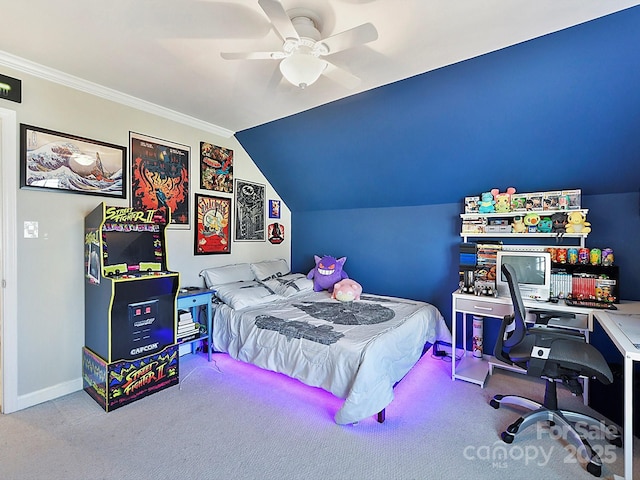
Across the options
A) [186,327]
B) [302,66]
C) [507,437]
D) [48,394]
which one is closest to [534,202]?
[507,437]

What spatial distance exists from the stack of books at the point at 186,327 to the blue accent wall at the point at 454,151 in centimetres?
206

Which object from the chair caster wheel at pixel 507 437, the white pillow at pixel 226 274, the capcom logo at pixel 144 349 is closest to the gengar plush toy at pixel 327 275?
the white pillow at pixel 226 274

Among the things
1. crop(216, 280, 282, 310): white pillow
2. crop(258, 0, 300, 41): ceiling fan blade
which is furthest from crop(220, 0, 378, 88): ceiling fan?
crop(216, 280, 282, 310): white pillow

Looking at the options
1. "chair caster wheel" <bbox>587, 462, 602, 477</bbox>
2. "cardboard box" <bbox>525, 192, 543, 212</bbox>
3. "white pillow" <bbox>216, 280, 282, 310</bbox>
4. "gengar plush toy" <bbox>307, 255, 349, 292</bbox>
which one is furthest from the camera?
"gengar plush toy" <bbox>307, 255, 349, 292</bbox>

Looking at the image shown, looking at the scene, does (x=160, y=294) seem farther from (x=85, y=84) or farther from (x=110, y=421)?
(x=85, y=84)

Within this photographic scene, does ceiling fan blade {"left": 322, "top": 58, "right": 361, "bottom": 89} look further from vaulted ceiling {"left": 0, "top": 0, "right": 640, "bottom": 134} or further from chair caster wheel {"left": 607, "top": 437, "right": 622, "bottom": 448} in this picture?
chair caster wheel {"left": 607, "top": 437, "right": 622, "bottom": 448}

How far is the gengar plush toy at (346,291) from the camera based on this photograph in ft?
11.3

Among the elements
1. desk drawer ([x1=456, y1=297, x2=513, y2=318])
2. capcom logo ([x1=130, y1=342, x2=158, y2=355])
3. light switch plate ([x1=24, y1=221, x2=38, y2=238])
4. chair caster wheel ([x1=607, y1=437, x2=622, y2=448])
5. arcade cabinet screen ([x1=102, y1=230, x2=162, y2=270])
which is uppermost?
light switch plate ([x1=24, y1=221, x2=38, y2=238])

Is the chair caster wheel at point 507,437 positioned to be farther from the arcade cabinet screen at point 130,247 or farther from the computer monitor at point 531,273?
the arcade cabinet screen at point 130,247

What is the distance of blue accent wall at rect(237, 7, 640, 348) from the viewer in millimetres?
2096

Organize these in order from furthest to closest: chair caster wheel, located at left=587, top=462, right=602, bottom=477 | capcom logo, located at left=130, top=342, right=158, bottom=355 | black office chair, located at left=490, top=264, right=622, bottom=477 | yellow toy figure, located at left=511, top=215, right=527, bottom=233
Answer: yellow toy figure, located at left=511, top=215, right=527, bottom=233 → capcom logo, located at left=130, top=342, right=158, bottom=355 → black office chair, located at left=490, top=264, right=622, bottom=477 → chair caster wheel, located at left=587, top=462, right=602, bottom=477

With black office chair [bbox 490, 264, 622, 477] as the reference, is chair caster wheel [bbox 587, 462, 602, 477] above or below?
below

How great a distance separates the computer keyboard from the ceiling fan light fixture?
101 inches

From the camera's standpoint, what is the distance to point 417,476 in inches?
65.6
